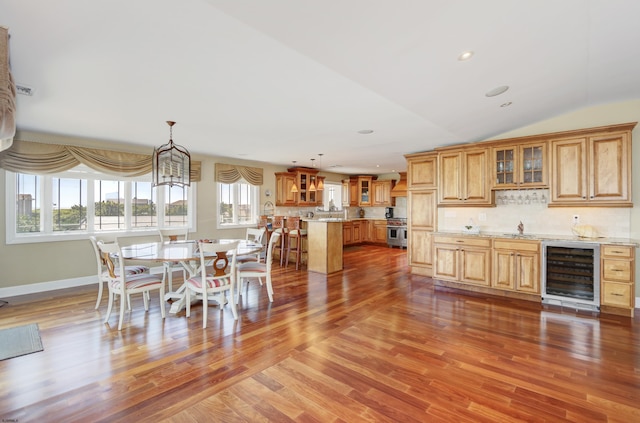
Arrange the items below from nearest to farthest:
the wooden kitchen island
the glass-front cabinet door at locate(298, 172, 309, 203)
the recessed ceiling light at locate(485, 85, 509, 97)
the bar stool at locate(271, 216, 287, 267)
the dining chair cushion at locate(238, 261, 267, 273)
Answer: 1. the recessed ceiling light at locate(485, 85, 509, 97)
2. the dining chair cushion at locate(238, 261, 267, 273)
3. the wooden kitchen island
4. the bar stool at locate(271, 216, 287, 267)
5. the glass-front cabinet door at locate(298, 172, 309, 203)

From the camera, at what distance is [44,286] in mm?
4684

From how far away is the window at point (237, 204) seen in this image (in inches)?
273

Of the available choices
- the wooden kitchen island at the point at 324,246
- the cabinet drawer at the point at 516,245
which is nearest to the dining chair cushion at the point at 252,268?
the wooden kitchen island at the point at 324,246

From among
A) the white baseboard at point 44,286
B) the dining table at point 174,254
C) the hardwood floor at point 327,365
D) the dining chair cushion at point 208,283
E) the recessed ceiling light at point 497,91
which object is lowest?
the hardwood floor at point 327,365

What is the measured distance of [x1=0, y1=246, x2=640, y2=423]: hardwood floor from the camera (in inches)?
77.8

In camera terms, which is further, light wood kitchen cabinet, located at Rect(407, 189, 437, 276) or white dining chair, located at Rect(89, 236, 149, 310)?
light wood kitchen cabinet, located at Rect(407, 189, 437, 276)

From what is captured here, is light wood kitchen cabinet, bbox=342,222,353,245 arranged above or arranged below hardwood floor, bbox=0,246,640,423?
above

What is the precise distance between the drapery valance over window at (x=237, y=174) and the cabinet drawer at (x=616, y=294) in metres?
6.45

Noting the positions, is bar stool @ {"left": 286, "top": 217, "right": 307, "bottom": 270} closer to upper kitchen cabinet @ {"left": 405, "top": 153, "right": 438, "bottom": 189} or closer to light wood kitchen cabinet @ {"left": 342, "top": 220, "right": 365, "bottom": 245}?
upper kitchen cabinet @ {"left": 405, "top": 153, "right": 438, "bottom": 189}

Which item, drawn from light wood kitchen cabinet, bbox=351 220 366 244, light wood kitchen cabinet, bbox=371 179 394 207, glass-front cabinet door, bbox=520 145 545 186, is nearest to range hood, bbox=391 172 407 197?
light wood kitchen cabinet, bbox=371 179 394 207

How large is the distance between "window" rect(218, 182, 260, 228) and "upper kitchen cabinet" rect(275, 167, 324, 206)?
668mm

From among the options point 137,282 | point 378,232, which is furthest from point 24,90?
point 378,232

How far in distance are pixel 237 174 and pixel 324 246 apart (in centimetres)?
272

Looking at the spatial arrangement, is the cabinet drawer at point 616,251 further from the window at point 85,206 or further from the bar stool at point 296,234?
the window at point 85,206
